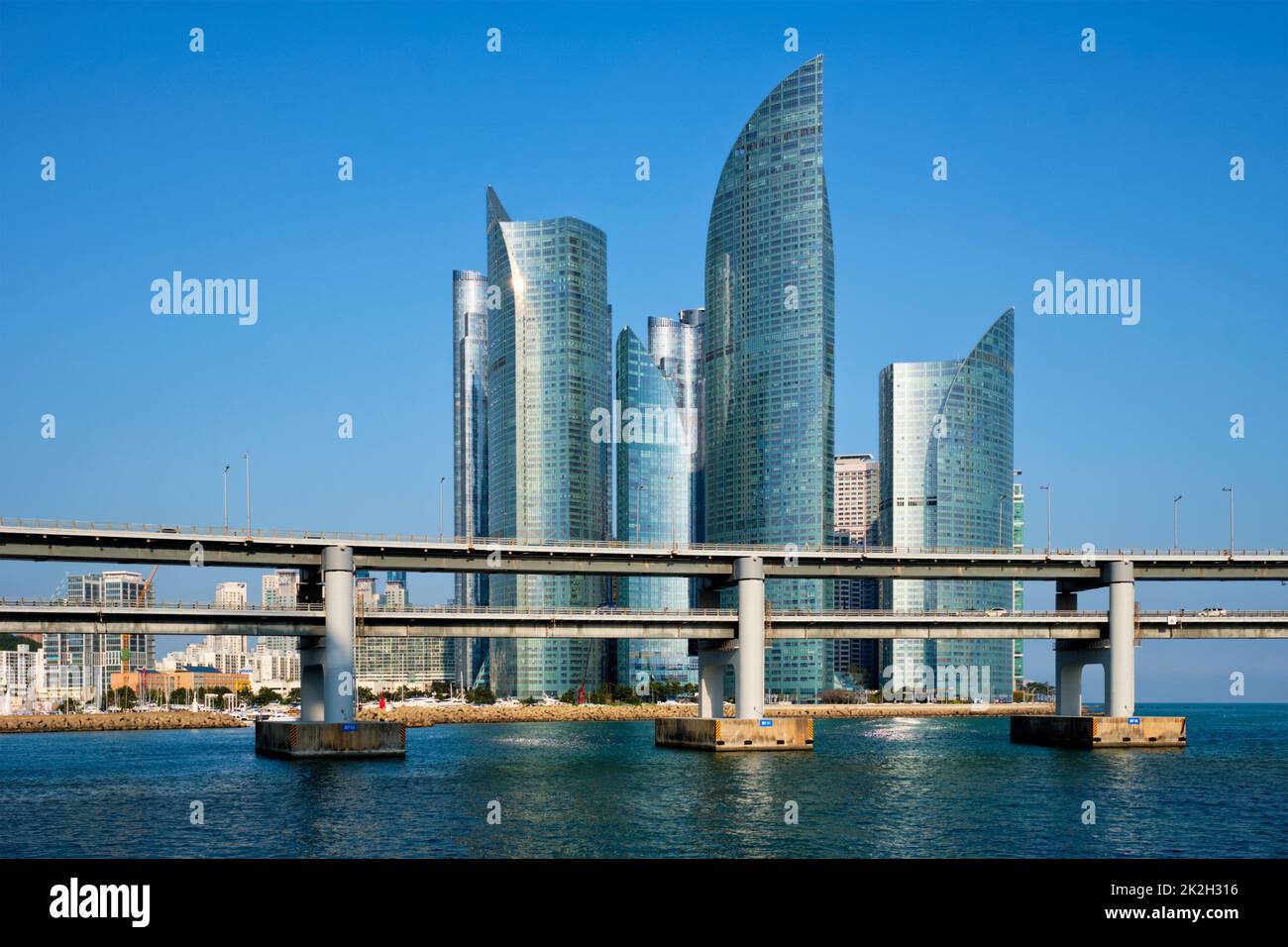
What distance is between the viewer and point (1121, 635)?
13500 centimetres

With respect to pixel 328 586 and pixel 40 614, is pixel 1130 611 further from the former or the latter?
pixel 40 614

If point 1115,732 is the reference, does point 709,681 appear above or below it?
above

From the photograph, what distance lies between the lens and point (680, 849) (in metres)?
59.3

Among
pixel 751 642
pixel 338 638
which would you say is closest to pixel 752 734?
pixel 751 642

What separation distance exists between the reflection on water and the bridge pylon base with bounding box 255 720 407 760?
2400mm

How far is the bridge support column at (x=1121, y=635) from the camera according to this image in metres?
134

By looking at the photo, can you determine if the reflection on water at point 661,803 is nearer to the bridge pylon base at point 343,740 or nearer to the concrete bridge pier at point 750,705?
the bridge pylon base at point 343,740

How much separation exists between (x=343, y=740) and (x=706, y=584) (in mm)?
41439

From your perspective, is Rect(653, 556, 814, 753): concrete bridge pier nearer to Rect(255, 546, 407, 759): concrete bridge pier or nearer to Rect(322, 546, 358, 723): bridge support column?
Rect(255, 546, 407, 759): concrete bridge pier

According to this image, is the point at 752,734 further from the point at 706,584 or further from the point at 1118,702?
the point at 1118,702

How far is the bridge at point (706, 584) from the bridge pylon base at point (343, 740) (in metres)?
1.52

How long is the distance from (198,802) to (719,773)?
126 ft
